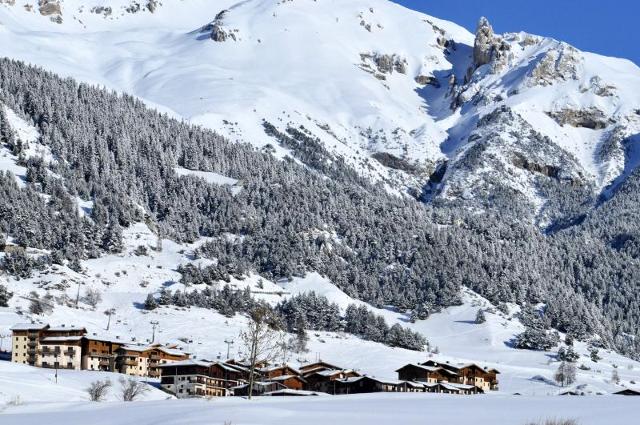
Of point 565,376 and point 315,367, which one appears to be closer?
point 315,367

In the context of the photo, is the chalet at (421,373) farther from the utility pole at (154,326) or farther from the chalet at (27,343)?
the chalet at (27,343)

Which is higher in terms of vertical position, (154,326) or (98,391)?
(154,326)

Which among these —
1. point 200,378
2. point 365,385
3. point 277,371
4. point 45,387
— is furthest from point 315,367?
point 45,387

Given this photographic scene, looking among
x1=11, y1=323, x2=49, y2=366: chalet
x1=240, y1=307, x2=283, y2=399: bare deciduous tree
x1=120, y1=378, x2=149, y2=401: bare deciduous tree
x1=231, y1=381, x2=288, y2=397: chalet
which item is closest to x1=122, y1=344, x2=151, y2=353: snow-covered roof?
x1=11, y1=323, x2=49, y2=366: chalet

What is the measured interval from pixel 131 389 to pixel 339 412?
182 feet

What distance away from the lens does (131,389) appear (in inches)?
4572

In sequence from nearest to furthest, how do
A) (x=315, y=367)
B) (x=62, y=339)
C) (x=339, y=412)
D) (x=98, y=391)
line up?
1. (x=339, y=412)
2. (x=98, y=391)
3. (x=62, y=339)
4. (x=315, y=367)

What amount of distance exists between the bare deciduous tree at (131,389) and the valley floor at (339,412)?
120 ft

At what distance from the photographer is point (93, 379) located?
13250cm

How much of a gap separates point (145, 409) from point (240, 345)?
376 feet

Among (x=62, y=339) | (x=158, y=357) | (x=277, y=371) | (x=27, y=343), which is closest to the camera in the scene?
(x=277, y=371)

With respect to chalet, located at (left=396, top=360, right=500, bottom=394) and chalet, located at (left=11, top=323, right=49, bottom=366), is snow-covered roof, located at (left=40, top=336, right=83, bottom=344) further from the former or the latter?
chalet, located at (left=396, top=360, right=500, bottom=394)

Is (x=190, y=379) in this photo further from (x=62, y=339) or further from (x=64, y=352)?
(x=62, y=339)

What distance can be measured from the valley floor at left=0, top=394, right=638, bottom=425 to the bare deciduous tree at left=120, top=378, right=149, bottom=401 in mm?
36647
